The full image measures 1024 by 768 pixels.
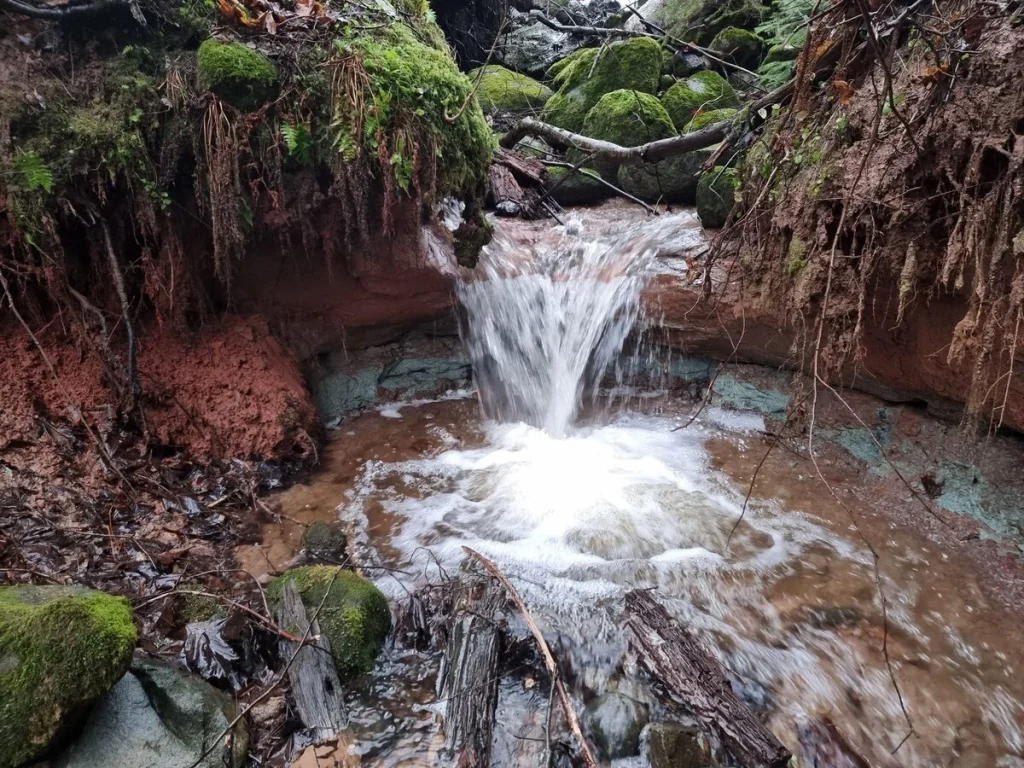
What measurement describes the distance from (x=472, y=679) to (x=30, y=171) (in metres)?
3.97

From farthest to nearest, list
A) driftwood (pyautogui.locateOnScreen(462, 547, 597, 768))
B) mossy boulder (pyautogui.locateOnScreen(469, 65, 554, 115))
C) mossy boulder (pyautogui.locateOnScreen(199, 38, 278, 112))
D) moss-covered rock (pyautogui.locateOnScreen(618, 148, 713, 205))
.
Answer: mossy boulder (pyautogui.locateOnScreen(469, 65, 554, 115)) < moss-covered rock (pyautogui.locateOnScreen(618, 148, 713, 205)) < mossy boulder (pyautogui.locateOnScreen(199, 38, 278, 112)) < driftwood (pyautogui.locateOnScreen(462, 547, 597, 768))

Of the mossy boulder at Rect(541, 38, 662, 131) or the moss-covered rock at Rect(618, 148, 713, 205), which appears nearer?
the moss-covered rock at Rect(618, 148, 713, 205)

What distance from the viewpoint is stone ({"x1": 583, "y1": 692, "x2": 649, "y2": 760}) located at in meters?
2.36

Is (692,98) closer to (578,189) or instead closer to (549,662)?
(578,189)

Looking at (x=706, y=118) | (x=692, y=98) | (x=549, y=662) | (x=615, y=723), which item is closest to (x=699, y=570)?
(x=615, y=723)

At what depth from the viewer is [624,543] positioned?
368 centimetres

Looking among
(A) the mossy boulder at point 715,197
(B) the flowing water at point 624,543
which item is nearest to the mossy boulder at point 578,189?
(B) the flowing water at point 624,543

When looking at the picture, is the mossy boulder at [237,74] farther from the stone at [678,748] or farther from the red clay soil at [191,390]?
the stone at [678,748]

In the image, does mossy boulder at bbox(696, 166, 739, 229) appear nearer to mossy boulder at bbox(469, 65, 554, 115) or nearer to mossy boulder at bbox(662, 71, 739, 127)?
mossy boulder at bbox(662, 71, 739, 127)

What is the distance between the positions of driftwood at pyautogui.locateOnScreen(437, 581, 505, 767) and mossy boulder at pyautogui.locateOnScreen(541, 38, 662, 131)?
25.2ft

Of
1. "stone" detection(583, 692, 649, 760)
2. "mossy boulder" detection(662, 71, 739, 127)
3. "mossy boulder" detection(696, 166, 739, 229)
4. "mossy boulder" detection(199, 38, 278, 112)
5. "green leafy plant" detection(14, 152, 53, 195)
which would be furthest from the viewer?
"mossy boulder" detection(662, 71, 739, 127)

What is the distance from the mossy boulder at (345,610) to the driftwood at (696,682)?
131 cm

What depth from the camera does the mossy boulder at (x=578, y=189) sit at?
25.7ft

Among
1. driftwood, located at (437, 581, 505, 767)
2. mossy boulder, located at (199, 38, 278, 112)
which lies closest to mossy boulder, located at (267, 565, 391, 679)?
driftwood, located at (437, 581, 505, 767)
